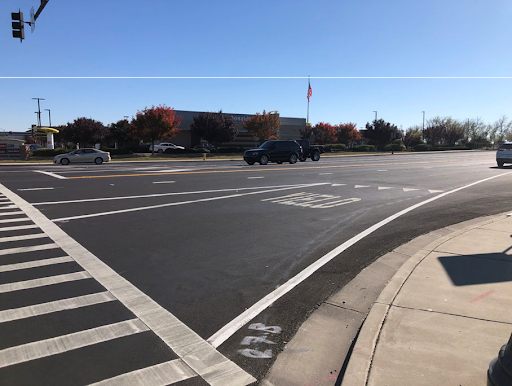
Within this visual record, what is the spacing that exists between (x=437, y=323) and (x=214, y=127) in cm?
5190

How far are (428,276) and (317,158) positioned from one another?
32584mm

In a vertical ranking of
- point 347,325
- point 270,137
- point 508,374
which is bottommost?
point 347,325

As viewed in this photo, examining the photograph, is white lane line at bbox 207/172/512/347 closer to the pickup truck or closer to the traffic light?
the traffic light

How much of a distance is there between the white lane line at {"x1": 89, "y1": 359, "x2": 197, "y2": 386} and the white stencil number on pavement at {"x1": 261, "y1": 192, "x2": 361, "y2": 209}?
325 inches

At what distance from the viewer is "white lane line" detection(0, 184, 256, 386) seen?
3265mm

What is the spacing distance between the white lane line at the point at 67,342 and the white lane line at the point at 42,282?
157cm

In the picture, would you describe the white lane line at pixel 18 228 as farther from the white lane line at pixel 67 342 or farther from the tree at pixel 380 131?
the tree at pixel 380 131

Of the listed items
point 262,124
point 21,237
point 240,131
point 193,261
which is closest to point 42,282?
point 193,261

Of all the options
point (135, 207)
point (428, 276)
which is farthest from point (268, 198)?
point (428, 276)

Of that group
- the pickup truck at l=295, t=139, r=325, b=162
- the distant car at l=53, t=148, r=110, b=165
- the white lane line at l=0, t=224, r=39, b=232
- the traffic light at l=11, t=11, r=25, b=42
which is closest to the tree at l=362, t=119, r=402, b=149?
the pickup truck at l=295, t=139, r=325, b=162

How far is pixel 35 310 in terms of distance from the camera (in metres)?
4.38

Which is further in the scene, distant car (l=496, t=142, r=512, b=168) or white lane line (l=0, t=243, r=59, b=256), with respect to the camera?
distant car (l=496, t=142, r=512, b=168)

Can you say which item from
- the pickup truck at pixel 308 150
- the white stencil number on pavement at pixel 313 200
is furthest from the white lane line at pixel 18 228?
the pickup truck at pixel 308 150

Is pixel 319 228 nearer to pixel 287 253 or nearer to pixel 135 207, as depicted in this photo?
pixel 287 253
